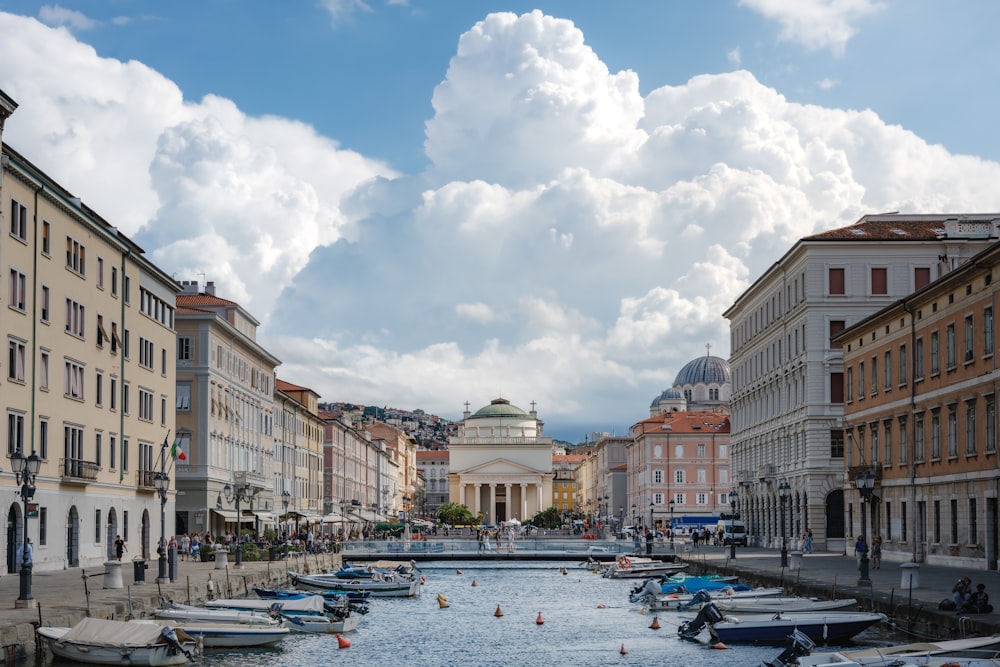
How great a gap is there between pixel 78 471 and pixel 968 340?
3645 centimetres

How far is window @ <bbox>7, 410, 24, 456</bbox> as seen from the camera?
4909cm

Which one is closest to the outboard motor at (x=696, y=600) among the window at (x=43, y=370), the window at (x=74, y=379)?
the window at (x=43, y=370)

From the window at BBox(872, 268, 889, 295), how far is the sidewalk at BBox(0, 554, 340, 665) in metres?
39.8

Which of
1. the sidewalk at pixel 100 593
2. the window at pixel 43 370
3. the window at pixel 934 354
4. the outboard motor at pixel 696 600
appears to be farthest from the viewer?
the window at pixel 934 354

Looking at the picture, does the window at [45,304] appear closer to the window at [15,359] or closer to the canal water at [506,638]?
the window at [15,359]

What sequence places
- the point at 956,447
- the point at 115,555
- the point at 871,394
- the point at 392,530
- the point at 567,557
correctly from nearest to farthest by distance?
the point at 956,447 < the point at 115,555 < the point at 871,394 < the point at 567,557 < the point at 392,530

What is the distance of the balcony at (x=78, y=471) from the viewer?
2169 inches

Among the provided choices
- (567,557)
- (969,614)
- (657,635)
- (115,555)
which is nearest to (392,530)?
(567,557)

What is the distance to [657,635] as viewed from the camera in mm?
44375

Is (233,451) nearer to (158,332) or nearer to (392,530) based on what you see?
(158,332)

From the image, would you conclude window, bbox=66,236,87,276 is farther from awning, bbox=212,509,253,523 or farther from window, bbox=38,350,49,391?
awning, bbox=212,509,253,523

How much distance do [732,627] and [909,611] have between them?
520 cm

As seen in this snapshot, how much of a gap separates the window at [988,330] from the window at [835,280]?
3146 centimetres

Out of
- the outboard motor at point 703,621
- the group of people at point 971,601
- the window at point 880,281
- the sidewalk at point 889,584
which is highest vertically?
the window at point 880,281
